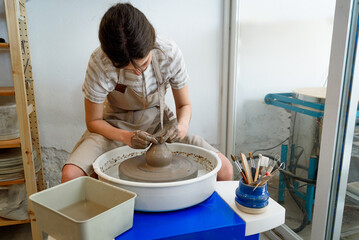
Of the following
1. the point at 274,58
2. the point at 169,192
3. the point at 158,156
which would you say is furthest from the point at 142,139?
the point at 274,58

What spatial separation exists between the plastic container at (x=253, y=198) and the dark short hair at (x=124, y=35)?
571 millimetres

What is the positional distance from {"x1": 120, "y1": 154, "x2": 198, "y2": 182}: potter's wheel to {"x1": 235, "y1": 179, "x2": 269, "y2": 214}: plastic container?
20cm

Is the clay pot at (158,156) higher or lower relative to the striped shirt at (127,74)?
lower

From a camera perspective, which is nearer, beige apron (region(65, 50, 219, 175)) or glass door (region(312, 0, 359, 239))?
glass door (region(312, 0, 359, 239))

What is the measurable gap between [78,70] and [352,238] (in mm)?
1835

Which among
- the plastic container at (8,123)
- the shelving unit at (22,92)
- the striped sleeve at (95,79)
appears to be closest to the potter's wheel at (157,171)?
the striped sleeve at (95,79)

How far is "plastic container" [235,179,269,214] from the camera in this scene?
87cm

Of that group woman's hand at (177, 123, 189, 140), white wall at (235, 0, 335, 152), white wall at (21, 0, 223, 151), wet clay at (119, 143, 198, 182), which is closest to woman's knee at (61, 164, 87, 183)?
wet clay at (119, 143, 198, 182)

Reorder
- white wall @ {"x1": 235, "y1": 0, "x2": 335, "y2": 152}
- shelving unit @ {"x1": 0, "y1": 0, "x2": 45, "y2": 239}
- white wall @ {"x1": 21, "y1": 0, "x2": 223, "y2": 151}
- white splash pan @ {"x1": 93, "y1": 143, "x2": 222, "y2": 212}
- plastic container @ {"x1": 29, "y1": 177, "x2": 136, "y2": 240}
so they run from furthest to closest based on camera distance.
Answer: white wall @ {"x1": 21, "y1": 0, "x2": 223, "y2": 151}
white wall @ {"x1": 235, "y1": 0, "x2": 335, "y2": 152}
shelving unit @ {"x1": 0, "y1": 0, "x2": 45, "y2": 239}
white splash pan @ {"x1": 93, "y1": 143, "x2": 222, "y2": 212}
plastic container @ {"x1": 29, "y1": 177, "x2": 136, "y2": 240}

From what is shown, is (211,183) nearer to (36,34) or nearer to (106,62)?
(106,62)

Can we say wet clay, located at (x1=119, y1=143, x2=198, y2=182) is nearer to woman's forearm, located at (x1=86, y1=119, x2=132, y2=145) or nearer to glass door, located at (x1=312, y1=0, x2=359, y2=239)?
woman's forearm, located at (x1=86, y1=119, x2=132, y2=145)

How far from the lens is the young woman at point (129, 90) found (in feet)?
3.10

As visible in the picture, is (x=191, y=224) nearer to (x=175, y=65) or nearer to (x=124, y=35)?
(x=124, y=35)

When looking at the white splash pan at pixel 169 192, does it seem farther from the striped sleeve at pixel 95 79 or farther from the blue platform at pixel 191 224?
the striped sleeve at pixel 95 79
